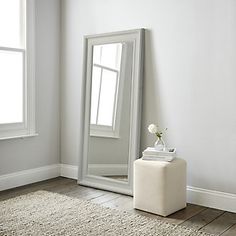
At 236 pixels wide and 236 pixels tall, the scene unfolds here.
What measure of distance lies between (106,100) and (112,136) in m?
0.41

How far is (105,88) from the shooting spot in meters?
4.28

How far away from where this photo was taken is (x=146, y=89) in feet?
13.4

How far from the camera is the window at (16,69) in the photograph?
425 centimetres

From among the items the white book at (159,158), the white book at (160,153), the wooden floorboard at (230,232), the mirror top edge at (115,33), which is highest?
the mirror top edge at (115,33)

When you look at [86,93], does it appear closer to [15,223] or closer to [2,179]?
[2,179]

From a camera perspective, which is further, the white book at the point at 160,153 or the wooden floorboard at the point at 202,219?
the white book at the point at 160,153

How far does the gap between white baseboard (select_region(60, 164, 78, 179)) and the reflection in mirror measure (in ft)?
1.28

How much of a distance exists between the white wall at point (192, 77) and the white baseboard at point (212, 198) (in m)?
0.06

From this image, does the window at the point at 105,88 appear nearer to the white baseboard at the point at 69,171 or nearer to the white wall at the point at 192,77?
the white wall at the point at 192,77

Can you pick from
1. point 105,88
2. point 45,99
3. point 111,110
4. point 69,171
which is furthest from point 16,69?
point 69,171

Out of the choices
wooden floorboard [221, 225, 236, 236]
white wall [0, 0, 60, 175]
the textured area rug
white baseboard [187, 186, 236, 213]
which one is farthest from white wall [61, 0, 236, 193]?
the textured area rug

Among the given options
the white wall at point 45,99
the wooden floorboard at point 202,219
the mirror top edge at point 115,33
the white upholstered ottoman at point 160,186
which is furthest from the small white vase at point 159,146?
the white wall at point 45,99

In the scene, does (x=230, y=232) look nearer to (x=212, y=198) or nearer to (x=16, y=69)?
(x=212, y=198)

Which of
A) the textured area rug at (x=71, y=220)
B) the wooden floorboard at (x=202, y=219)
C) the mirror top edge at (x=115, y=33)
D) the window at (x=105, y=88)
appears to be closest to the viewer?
the textured area rug at (x=71, y=220)
